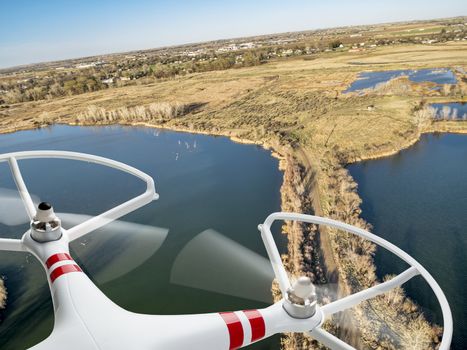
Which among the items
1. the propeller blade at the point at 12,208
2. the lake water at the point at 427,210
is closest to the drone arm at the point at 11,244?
the propeller blade at the point at 12,208

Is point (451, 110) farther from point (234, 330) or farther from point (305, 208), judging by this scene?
point (234, 330)

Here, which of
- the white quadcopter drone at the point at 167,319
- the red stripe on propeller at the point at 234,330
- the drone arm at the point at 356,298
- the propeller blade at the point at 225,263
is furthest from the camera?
the propeller blade at the point at 225,263

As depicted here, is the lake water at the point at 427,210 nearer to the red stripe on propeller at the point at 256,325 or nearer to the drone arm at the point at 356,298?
the drone arm at the point at 356,298

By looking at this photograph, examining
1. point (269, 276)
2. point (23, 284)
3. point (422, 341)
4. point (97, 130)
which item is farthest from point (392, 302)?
point (97, 130)

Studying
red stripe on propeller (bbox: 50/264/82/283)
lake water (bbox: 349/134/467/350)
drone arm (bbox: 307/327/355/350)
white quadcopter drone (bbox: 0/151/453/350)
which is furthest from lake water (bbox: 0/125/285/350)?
lake water (bbox: 349/134/467/350)

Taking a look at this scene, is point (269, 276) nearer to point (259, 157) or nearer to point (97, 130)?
point (259, 157)

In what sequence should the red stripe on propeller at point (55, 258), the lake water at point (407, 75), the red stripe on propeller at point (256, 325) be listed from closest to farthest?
the red stripe on propeller at point (256, 325) < the red stripe on propeller at point (55, 258) < the lake water at point (407, 75)

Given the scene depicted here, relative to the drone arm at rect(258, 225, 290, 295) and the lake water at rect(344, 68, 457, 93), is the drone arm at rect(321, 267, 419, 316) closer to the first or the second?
the drone arm at rect(258, 225, 290, 295)
